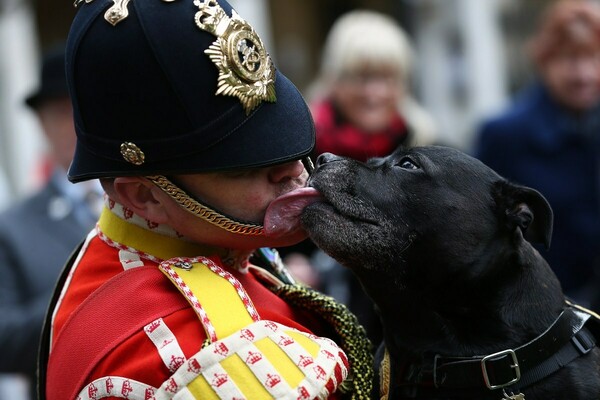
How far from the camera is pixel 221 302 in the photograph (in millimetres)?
2297

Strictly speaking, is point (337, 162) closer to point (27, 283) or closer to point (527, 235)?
point (527, 235)

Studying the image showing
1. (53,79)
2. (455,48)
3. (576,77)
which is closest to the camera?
(53,79)

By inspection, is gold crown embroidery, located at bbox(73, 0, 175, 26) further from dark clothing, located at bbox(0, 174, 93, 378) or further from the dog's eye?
dark clothing, located at bbox(0, 174, 93, 378)

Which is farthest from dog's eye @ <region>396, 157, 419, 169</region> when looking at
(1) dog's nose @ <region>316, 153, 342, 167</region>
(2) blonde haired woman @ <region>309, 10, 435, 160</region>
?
(2) blonde haired woman @ <region>309, 10, 435, 160</region>

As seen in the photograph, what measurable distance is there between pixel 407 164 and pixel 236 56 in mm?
687

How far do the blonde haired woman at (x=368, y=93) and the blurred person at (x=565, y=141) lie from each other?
46 cm

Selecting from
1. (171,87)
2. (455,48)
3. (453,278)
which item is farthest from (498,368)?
(455,48)

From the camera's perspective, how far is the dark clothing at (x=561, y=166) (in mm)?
5312

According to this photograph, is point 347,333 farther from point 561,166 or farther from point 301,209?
point 561,166

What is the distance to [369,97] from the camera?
5.45m

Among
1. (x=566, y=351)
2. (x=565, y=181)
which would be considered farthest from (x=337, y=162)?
(x=565, y=181)

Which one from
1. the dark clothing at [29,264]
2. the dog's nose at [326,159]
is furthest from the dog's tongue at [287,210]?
the dark clothing at [29,264]

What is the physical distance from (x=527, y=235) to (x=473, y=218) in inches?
8.1

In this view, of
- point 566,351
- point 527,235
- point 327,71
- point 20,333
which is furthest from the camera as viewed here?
point 327,71
